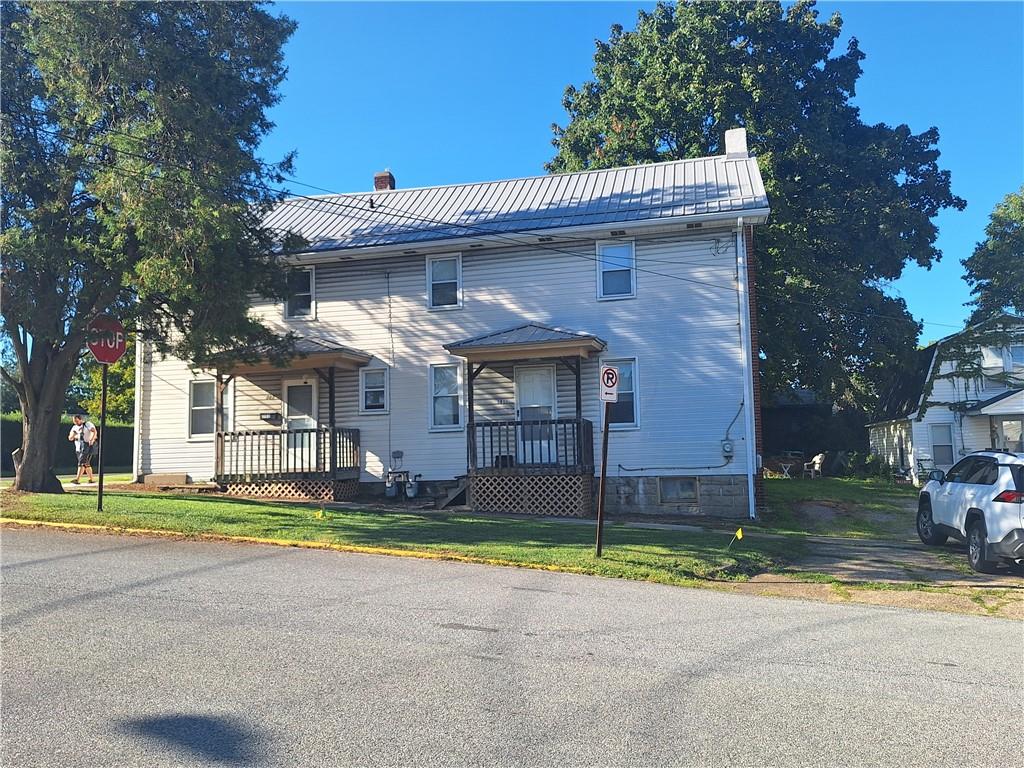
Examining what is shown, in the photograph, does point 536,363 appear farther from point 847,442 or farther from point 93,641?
point 847,442

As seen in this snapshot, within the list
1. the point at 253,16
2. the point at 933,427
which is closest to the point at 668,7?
the point at 933,427

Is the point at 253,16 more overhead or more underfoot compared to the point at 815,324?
more overhead

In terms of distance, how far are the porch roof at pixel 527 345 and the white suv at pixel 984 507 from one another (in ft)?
22.4

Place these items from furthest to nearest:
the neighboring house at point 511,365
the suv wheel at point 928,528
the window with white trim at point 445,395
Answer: the window with white trim at point 445,395 < the neighboring house at point 511,365 < the suv wheel at point 928,528

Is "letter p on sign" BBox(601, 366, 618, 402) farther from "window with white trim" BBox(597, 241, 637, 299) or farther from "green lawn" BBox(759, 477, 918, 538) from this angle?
"window with white trim" BBox(597, 241, 637, 299)

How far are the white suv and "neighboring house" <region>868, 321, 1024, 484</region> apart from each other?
50.1ft

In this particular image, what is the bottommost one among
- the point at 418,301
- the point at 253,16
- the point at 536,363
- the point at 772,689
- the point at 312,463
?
the point at 772,689

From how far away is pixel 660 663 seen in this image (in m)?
6.08

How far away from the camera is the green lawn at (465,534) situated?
10.6 metres

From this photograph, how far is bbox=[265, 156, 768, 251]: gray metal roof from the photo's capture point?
17.8 meters

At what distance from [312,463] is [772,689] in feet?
45.3

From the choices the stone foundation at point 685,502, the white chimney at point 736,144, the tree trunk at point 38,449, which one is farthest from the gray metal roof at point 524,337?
the tree trunk at point 38,449

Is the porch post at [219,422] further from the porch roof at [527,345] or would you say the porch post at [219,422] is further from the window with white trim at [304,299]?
the porch roof at [527,345]

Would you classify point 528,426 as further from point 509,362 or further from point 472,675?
point 472,675
